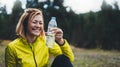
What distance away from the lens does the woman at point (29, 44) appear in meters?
5.24

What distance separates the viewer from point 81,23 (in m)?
51.4

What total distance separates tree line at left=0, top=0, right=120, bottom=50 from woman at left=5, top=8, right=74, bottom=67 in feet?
117

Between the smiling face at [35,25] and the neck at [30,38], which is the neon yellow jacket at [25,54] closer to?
the neck at [30,38]

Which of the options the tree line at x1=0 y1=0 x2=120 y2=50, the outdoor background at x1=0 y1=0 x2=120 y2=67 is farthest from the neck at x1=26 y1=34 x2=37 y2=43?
the tree line at x1=0 y1=0 x2=120 y2=50

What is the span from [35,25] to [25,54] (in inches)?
16.8

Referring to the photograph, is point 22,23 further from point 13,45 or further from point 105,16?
point 105,16

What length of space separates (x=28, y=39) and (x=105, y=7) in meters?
40.4

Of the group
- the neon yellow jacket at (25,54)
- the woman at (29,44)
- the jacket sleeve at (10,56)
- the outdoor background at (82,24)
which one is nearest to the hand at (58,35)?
the woman at (29,44)

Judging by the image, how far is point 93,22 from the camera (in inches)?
1908

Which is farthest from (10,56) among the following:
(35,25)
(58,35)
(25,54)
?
(58,35)

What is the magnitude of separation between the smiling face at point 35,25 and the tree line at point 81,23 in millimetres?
35878

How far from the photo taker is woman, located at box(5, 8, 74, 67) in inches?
206

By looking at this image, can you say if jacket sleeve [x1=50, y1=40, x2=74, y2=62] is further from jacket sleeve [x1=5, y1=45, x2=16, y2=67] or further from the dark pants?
jacket sleeve [x1=5, y1=45, x2=16, y2=67]

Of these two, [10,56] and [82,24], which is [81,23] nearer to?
[82,24]
